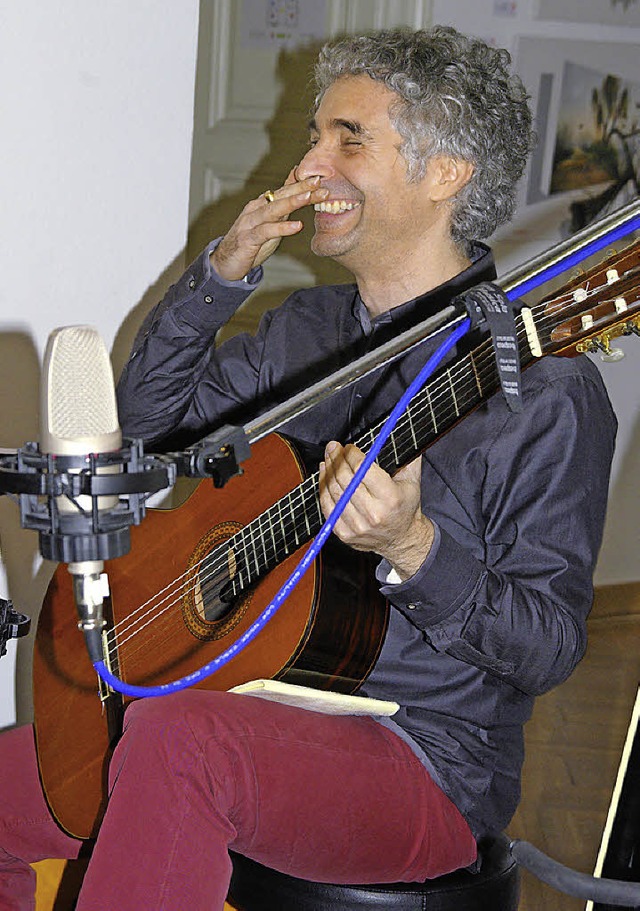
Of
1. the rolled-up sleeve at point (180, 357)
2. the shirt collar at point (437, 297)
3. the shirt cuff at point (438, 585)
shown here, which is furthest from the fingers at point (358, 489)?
the rolled-up sleeve at point (180, 357)

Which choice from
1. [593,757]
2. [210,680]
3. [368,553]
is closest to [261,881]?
[210,680]

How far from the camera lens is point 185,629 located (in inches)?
55.7

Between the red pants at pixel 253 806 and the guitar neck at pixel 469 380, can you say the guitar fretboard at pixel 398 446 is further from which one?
the red pants at pixel 253 806

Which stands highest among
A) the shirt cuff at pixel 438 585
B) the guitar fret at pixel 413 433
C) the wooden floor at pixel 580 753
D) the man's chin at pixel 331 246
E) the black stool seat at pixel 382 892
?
the man's chin at pixel 331 246

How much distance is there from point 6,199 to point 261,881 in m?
0.97

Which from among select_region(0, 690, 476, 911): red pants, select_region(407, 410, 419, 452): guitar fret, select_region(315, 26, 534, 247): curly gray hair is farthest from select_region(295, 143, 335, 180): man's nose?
select_region(0, 690, 476, 911): red pants

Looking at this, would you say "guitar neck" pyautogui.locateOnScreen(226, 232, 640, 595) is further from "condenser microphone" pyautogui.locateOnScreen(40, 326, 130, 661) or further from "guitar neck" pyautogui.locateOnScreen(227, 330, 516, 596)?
"condenser microphone" pyautogui.locateOnScreen(40, 326, 130, 661)

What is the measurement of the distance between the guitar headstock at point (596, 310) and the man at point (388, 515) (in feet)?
0.71

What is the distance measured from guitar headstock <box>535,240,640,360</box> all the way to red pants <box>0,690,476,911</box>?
0.51 meters

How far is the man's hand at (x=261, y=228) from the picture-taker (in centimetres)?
156

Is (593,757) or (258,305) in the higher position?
(258,305)

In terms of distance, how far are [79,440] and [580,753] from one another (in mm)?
2165

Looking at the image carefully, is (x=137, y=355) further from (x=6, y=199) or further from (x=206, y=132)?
(x=206, y=132)

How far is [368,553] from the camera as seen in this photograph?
132 centimetres
